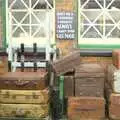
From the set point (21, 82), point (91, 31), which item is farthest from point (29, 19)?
point (21, 82)

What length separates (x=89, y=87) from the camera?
8.07 m

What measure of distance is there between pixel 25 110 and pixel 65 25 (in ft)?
6.40

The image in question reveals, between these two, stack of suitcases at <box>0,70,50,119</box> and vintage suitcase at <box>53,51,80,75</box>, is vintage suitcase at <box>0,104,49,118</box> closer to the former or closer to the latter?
stack of suitcases at <box>0,70,50,119</box>

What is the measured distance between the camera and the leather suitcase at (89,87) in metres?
8.05

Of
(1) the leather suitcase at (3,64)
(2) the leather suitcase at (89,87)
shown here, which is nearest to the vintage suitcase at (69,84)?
(2) the leather suitcase at (89,87)

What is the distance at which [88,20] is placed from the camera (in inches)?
359

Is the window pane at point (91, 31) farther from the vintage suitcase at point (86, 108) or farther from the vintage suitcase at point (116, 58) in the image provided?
the vintage suitcase at point (86, 108)

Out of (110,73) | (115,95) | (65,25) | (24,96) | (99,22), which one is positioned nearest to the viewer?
(24,96)

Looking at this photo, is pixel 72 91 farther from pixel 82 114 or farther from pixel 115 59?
pixel 115 59

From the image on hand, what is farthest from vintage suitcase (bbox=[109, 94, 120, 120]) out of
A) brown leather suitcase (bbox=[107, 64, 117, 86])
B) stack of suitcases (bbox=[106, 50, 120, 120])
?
brown leather suitcase (bbox=[107, 64, 117, 86])

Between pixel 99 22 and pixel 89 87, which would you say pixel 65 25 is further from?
pixel 89 87

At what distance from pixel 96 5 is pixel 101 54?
0.94 metres

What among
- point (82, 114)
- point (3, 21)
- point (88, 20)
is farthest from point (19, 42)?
point (82, 114)

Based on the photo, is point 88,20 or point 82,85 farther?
point 88,20
